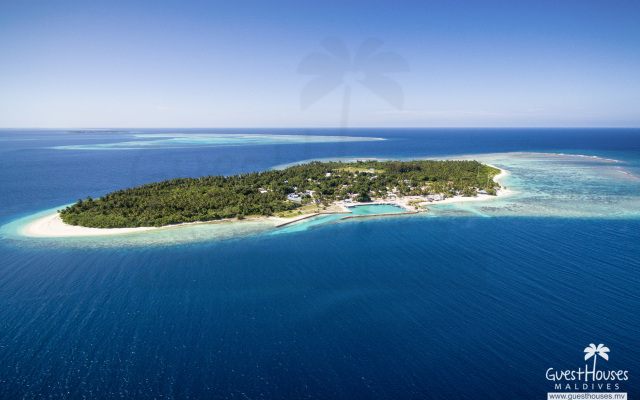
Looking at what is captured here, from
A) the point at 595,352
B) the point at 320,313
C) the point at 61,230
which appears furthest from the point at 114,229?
the point at 595,352

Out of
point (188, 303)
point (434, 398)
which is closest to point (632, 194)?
point (434, 398)

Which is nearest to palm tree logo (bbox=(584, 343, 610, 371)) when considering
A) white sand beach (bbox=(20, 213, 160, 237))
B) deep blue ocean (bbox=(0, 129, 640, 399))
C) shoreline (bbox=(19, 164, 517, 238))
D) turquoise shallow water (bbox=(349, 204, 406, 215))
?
deep blue ocean (bbox=(0, 129, 640, 399))

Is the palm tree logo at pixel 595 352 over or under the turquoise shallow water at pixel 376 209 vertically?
under

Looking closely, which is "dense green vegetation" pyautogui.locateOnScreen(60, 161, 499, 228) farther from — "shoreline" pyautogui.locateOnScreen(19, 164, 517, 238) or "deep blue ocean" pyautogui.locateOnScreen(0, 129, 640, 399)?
"deep blue ocean" pyautogui.locateOnScreen(0, 129, 640, 399)

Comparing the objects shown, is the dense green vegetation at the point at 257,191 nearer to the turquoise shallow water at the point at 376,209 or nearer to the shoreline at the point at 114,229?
the shoreline at the point at 114,229

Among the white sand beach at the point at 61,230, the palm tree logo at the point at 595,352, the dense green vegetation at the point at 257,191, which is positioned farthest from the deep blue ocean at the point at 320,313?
the dense green vegetation at the point at 257,191

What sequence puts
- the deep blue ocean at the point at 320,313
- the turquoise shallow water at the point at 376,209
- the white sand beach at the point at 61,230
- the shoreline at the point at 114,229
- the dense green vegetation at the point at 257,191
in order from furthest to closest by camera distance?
the turquoise shallow water at the point at 376,209
the dense green vegetation at the point at 257,191
the shoreline at the point at 114,229
the white sand beach at the point at 61,230
the deep blue ocean at the point at 320,313
